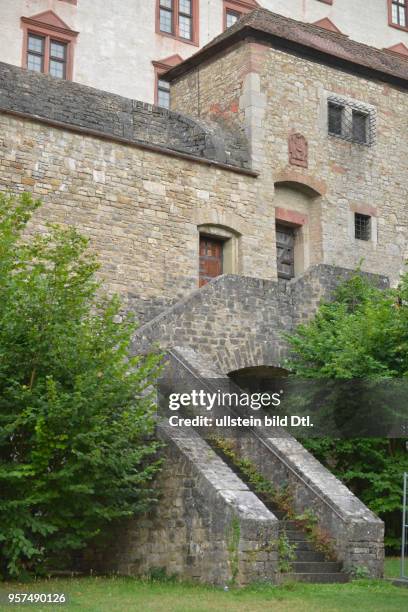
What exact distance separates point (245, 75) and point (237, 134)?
4.84 feet

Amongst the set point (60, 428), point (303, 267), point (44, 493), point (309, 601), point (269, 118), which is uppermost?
point (269, 118)

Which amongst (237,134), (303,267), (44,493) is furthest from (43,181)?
(44,493)

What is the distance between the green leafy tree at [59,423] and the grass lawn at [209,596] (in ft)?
2.41

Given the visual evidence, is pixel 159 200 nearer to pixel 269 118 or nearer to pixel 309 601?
pixel 269 118

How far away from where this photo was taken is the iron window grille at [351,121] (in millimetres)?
26781

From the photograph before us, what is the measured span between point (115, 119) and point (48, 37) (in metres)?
8.95

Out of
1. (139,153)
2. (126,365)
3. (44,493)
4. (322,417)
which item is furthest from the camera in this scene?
(139,153)

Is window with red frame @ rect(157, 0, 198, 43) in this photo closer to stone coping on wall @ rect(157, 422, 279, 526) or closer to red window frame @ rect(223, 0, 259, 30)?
red window frame @ rect(223, 0, 259, 30)

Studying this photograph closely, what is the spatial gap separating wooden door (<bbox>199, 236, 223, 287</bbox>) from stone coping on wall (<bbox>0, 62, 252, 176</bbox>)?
1754mm

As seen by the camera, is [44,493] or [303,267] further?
[303,267]

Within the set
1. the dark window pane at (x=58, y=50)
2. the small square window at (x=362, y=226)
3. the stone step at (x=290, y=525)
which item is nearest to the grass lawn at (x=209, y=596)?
the stone step at (x=290, y=525)

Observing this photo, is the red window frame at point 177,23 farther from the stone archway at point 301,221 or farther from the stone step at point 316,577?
the stone step at point 316,577

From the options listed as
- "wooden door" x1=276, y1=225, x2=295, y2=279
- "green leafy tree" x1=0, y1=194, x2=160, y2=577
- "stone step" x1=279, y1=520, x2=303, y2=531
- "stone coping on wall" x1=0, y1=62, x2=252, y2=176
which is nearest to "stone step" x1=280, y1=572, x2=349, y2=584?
"stone step" x1=279, y1=520, x2=303, y2=531

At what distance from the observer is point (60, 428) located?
13.7 meters
